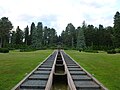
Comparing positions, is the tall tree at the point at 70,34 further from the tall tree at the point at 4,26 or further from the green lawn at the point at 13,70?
the green lawn at the point at 13,70

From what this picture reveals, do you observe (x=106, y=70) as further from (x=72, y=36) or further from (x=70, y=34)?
(x=70, y=34)

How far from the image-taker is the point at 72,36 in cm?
12344

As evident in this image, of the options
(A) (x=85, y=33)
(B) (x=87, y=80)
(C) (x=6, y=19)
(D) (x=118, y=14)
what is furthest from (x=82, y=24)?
(B) (x=87, y=80)

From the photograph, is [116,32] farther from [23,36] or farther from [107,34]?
[23,36]

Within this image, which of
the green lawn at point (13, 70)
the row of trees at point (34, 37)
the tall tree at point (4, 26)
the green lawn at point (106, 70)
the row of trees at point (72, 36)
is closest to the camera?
the green lawn at point (13, 70)

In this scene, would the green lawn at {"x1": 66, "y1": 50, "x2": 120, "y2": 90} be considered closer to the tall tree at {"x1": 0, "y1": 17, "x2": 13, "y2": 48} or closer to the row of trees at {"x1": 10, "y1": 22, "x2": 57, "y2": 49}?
the tall tree at {"x1": 0, "y1": 17, "x2": 13, "y2": 48}

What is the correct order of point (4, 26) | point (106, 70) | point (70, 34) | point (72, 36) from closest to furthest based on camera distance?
point (106, 70) < point (4, 26) < point (72, 36) < point (70, 34)

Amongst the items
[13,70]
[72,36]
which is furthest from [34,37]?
[13,70]

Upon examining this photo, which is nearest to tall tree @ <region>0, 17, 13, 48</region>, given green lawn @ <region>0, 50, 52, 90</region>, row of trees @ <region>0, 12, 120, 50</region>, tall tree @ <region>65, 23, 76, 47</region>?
row of trees @ <region>0, 12, 120, 50</region>

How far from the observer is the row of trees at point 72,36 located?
288ft

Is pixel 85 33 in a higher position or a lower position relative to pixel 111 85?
higher

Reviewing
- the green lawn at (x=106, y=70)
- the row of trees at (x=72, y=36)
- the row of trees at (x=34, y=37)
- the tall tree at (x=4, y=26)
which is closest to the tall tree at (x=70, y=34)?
the row of trees at (x=72, y=36)

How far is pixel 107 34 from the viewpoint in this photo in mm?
106312

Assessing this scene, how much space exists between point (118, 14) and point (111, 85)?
80.0 meters
